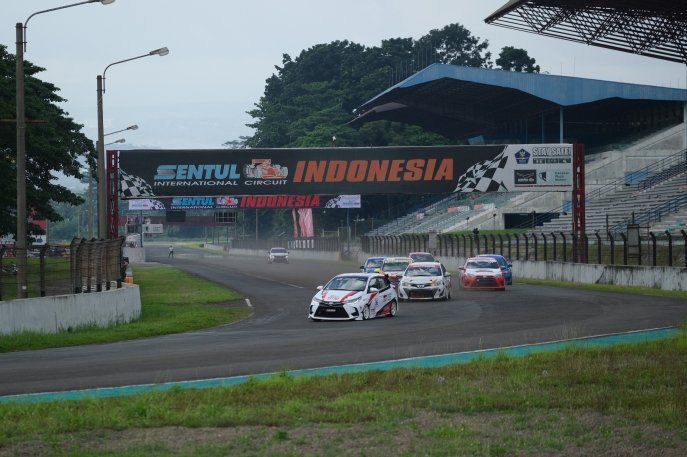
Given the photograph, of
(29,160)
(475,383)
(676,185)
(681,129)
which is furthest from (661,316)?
(681,129)

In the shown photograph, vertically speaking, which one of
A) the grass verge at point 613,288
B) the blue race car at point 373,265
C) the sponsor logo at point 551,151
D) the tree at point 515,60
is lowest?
the grass verge at point 613,288

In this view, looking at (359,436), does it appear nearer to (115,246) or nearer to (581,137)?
(115,246)

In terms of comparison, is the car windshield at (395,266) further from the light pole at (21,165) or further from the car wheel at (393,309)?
the light pole at (21,165)

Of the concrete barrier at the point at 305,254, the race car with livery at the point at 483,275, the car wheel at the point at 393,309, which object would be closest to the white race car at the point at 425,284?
the car wheel at the point at 393,309

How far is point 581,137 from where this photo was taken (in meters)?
82.8

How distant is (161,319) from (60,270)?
16.5 ft

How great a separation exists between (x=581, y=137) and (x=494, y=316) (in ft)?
200

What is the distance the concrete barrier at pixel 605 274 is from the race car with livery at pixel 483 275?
4.19 metres

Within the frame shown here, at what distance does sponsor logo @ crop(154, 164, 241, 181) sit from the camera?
44.5 m

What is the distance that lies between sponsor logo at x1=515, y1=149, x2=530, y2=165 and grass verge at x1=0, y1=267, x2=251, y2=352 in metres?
15.3

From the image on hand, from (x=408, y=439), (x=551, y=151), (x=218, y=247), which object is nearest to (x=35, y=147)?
(x=551, y=151)

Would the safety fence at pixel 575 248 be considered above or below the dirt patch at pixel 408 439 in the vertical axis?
above

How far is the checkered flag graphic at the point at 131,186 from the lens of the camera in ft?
144

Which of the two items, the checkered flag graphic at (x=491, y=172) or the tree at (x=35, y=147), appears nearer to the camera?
the tree at (x=35, y=147)
